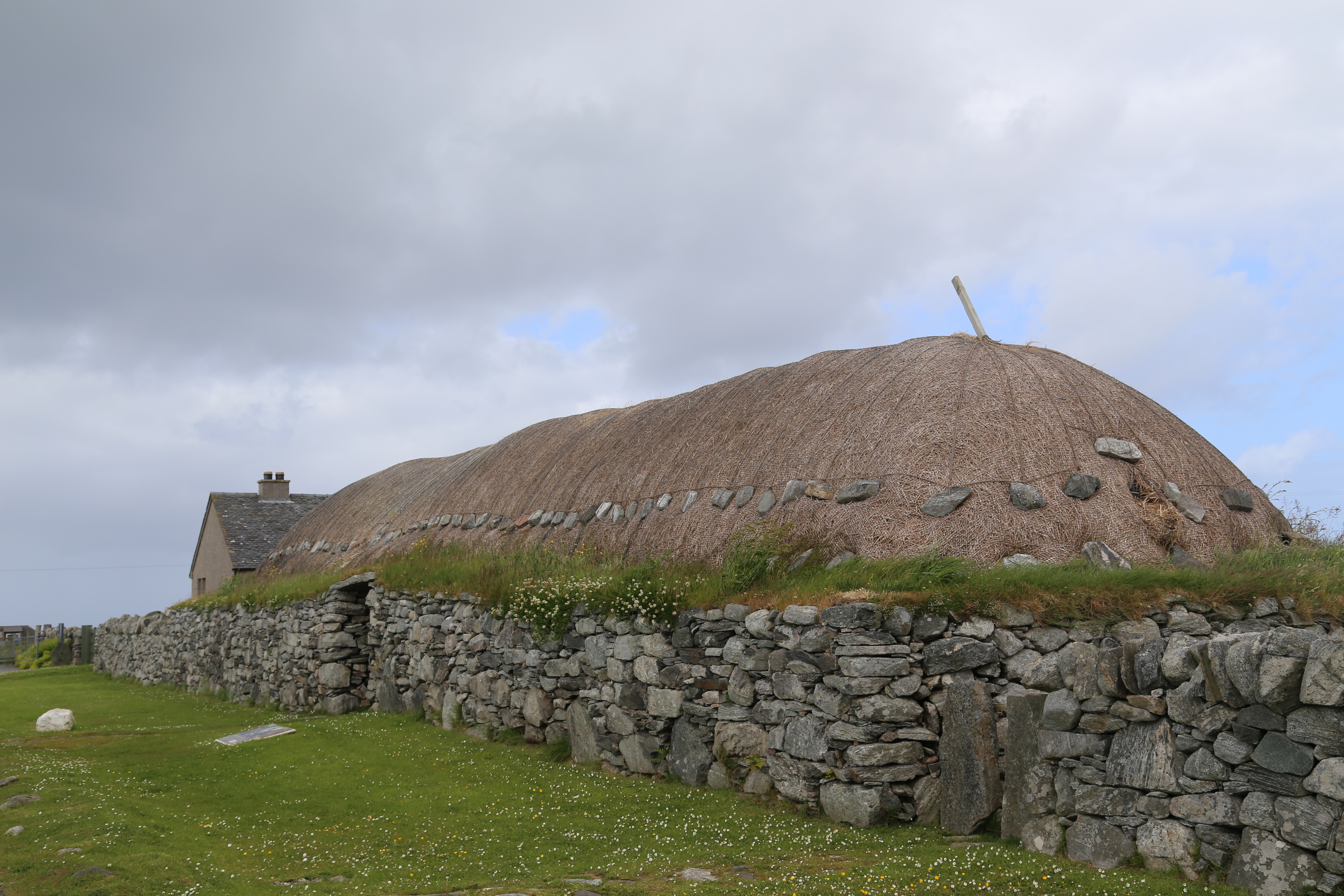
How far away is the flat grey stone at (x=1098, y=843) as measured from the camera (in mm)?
6711

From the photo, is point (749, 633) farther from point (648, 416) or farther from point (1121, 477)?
point (648, 416)

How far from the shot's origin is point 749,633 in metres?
10.7

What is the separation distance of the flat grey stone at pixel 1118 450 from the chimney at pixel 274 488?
34686 millimetres

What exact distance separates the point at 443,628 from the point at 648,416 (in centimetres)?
570

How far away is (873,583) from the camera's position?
1018 centimetres

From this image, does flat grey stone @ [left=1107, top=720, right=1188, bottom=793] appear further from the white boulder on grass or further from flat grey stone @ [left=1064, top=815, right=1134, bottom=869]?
the white boulder on grass

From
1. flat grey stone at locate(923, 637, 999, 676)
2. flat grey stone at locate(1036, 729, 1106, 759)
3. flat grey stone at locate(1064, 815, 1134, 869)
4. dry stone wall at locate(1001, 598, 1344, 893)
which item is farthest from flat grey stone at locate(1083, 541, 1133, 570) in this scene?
flat grey stone at locate(1064, 815, 1134, 869)

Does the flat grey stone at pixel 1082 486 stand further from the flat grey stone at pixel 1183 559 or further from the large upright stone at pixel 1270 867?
the large upright stone at pixel 1270 867

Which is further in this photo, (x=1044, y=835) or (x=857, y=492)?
(x=857, y=492)

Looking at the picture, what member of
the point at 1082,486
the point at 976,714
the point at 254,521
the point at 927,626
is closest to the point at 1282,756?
the point at 976,714

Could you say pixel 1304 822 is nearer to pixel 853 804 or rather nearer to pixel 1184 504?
pixel 853 804

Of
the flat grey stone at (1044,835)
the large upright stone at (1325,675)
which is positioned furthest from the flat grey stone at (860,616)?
the large upright stone at (1325,675)

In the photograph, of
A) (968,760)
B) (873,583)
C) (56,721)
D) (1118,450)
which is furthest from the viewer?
(56,721)

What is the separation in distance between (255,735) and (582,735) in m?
6.75
